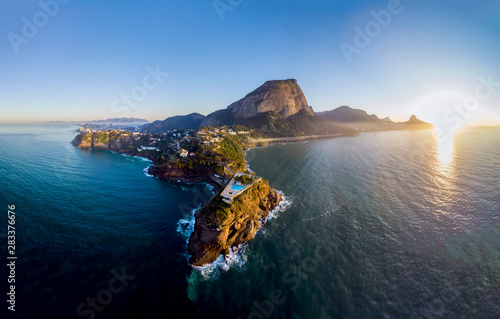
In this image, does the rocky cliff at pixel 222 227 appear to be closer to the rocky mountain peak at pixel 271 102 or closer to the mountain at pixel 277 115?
the mountain at pixel 277 115

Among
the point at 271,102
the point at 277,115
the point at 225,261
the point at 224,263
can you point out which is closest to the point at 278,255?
the point at 225,261

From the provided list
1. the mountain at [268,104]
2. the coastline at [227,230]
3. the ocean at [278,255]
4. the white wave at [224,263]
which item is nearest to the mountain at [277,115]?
the mountain at [268,104]

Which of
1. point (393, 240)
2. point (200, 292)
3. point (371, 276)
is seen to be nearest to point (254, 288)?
point (200, 292)

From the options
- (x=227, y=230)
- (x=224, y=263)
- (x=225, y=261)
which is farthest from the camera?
(x=227, y=230)

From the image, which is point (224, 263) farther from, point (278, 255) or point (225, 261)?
point (278, 255)

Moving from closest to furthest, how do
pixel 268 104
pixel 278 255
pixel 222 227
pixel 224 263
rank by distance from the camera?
1. pixel 224 263
2. pixel 278 255
3. pixel 222 227
4. pixel 268 104

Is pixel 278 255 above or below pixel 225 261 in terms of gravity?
above
